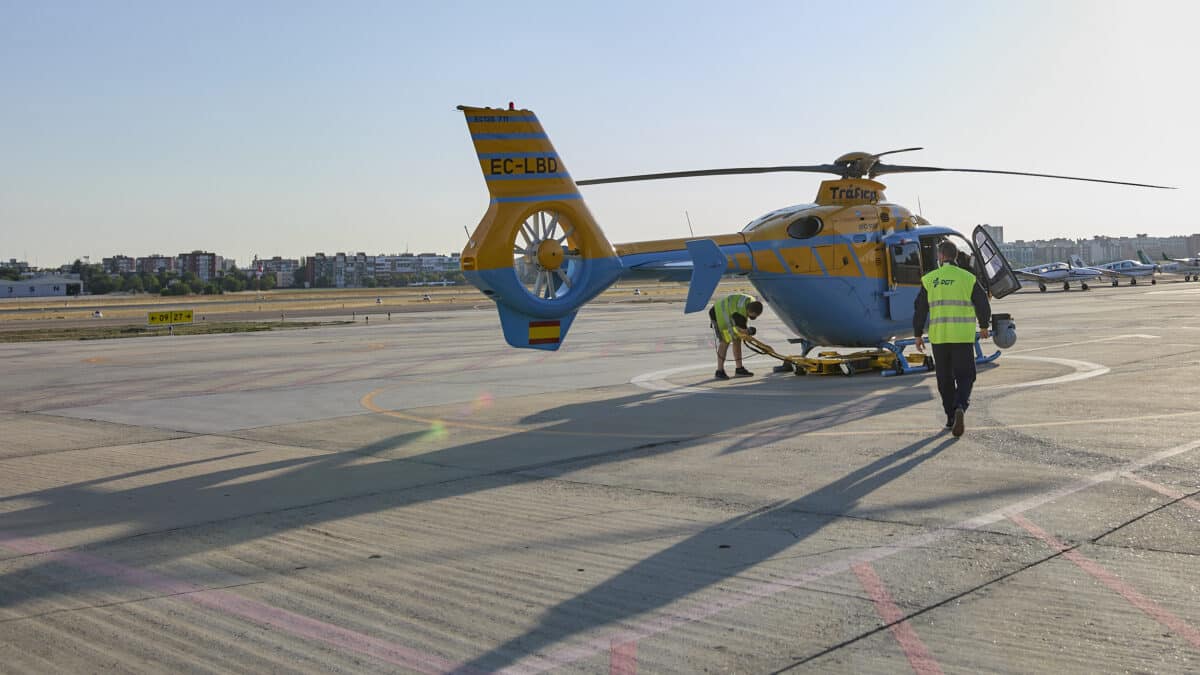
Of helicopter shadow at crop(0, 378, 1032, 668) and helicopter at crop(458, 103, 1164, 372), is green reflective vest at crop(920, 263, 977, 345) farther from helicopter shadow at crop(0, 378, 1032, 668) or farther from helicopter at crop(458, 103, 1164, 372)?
helicopter at crop(458, 103, 1164, 372)

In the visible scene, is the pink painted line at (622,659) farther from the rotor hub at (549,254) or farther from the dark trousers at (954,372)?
the rotor hub at (549,254)

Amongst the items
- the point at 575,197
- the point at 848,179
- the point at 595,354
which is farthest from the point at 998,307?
the point at 575,197

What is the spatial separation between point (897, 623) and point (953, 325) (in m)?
7.05

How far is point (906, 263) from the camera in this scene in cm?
1789

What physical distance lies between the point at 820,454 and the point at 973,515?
2.79 metres

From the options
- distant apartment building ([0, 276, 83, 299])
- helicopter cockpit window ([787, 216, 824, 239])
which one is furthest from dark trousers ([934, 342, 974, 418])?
distant apartment building ([0, 276, 83, 299])

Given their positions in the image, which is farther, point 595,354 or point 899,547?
point 595,354

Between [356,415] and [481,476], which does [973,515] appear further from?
[356,415]

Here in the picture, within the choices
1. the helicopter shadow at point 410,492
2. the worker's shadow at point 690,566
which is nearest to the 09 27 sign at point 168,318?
the helicopter shadow at point 410,492

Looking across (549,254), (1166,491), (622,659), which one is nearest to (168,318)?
(549,254)

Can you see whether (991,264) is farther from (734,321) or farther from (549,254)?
(549,254)

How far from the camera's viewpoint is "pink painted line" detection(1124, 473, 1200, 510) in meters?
7.25

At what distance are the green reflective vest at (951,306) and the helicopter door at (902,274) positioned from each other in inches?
243

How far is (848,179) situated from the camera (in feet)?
57.7
